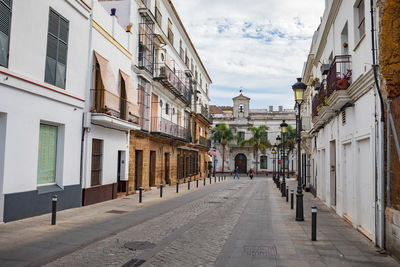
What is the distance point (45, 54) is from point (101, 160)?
5392mm

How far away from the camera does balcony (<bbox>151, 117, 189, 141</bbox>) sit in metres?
20.5

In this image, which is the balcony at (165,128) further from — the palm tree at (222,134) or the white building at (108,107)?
the palm tree at (222,134)

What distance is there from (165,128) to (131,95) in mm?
5839

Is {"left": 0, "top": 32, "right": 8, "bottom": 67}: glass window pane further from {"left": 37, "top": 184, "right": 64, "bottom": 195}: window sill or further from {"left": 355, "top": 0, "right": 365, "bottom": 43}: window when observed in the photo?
{"left": 355, "top": 0, "right": 365, "bottom": 43}: window

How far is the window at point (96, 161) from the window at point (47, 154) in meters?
2.38

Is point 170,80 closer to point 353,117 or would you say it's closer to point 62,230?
point 353,117

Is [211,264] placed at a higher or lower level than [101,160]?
lower

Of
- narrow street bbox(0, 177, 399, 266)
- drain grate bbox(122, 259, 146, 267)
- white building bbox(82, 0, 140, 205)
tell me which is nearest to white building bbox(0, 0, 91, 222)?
white building bbox(82, 0, 140, 205)

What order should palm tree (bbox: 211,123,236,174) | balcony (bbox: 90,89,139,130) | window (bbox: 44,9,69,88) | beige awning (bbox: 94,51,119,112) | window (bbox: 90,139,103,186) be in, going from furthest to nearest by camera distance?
palm tree (bbox: 211,123,236,174), window (bbox: 90,139,103,186), beige awning (bbox: 94,51,119,112), balcony (bbox: 90,89,139,130), window (bbox: 44,9,69,88)

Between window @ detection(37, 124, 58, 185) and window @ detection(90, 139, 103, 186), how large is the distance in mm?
2382

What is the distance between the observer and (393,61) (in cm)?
645

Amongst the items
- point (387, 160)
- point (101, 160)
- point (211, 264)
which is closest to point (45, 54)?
point (101, 160)

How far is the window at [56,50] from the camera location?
417 inches

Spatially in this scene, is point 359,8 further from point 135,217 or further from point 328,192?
point 135,217
